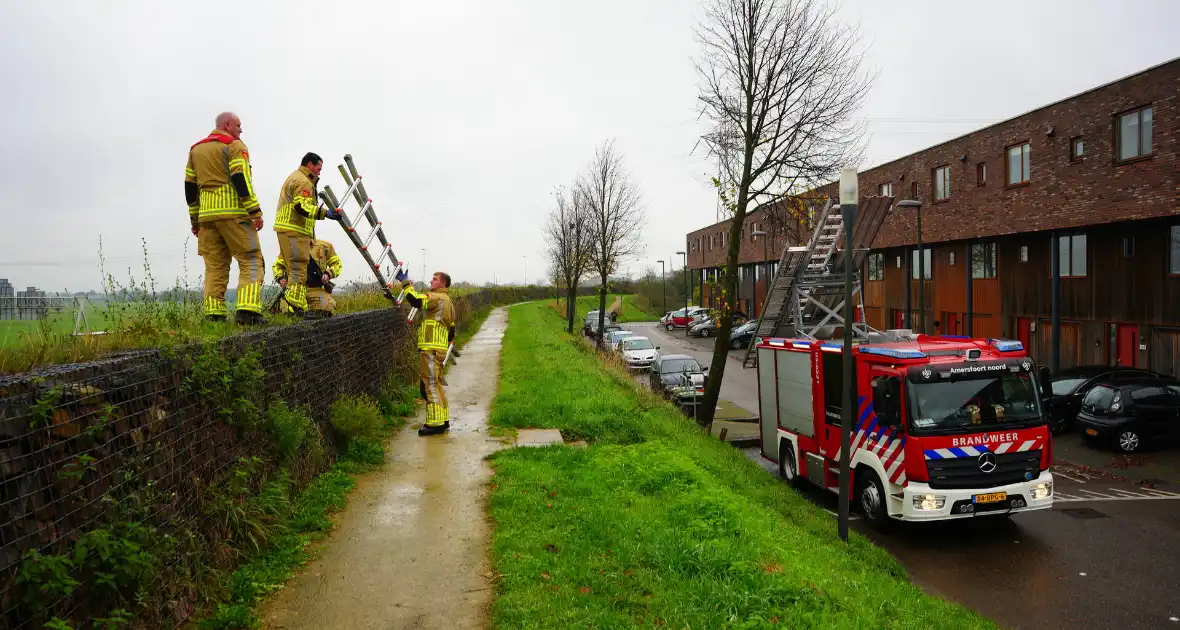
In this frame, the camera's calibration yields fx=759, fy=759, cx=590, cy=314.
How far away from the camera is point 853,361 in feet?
34.4

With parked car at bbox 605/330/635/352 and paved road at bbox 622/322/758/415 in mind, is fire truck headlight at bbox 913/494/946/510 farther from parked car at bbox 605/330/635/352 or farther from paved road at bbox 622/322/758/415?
parked car at bbox 605/330/635/352

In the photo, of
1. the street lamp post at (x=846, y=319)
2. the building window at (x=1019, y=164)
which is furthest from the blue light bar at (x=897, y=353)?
the building window at (x=1019, y=164)

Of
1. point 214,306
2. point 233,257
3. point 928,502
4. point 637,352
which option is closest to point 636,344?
point 637,352

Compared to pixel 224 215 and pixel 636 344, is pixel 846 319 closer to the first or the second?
pixel 224 215

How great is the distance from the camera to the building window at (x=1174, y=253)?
63.5ft

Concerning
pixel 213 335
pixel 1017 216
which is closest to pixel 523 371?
pixel 213 335

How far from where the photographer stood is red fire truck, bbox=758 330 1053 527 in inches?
359

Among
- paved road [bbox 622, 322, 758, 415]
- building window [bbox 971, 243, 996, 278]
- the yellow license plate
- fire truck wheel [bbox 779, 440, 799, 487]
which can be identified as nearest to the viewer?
the yellow license plate

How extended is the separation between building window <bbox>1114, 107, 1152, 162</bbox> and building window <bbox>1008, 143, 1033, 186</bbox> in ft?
11.1

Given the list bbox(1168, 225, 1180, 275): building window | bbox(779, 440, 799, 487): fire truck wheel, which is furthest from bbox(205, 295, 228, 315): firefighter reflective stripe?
bbox(1168, 225, 1180, 275): building window

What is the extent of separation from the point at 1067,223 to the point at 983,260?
6172 millimetres

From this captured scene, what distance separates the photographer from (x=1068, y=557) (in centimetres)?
890

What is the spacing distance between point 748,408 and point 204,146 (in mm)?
17679

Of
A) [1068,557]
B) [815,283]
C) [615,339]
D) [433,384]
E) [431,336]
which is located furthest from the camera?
[615,339]
